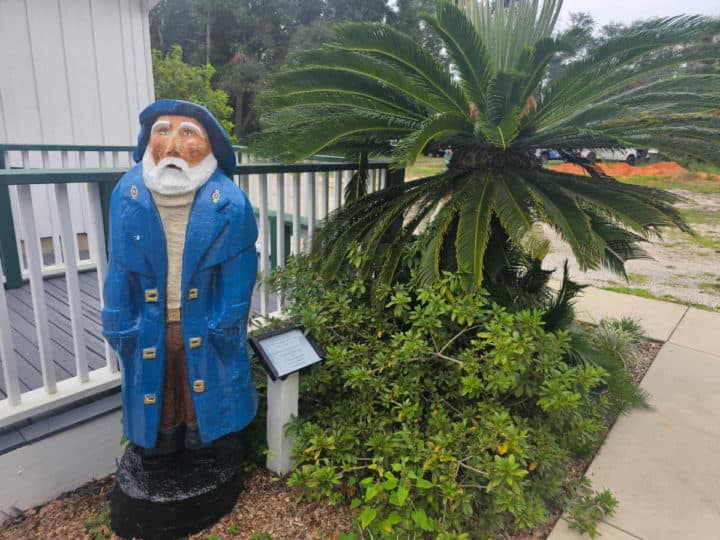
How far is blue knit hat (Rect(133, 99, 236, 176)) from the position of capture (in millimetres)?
1936

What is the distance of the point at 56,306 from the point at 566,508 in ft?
11.9

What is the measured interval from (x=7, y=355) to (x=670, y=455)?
11.4 ft

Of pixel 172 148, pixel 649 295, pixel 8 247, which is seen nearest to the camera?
pixel 172 148

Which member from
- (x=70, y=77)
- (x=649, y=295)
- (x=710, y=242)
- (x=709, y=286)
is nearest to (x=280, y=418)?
(x=70, y=77)

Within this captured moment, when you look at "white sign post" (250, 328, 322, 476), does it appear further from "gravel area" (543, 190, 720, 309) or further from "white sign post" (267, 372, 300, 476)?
"gravel area" (543, 190, 720, 309)

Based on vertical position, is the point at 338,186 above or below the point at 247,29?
below

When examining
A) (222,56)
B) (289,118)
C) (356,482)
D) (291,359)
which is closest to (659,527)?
(356,482)

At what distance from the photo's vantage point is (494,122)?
8.65ft

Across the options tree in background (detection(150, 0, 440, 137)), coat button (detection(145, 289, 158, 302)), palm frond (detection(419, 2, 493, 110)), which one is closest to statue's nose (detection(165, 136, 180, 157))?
coat button (detection(145, 289, 158, 302))

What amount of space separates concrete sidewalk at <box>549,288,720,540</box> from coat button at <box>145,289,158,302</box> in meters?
1.99

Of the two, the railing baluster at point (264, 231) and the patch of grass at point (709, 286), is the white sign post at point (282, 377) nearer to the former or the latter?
the railing baluster at point (264, 231)

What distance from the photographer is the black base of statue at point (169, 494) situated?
2.12m

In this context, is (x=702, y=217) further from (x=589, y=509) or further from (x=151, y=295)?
(x=151, y=295)

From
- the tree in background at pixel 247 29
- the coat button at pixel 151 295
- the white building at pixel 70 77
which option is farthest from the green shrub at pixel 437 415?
the tree in background at pixel 247 29
